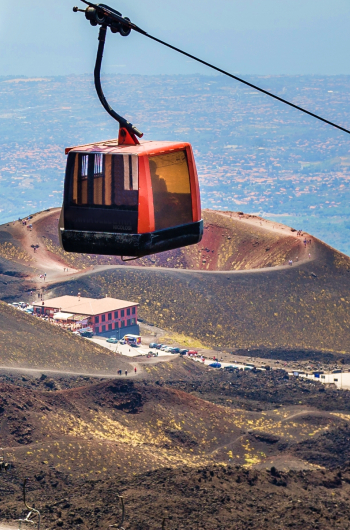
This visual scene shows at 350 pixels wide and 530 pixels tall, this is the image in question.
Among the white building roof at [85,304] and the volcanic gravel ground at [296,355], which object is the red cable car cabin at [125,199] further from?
the volcanic gravel ground at [296,355]

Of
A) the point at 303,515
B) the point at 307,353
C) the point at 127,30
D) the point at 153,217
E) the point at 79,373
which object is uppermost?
the point at 127,30

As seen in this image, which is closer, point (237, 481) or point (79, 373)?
point (237, 481)

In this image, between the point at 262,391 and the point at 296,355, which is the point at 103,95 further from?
the point at 296,355

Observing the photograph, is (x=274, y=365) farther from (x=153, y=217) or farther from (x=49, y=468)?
(x=153, y=217)

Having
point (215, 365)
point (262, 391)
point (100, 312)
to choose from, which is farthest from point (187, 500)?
point (100, 312)

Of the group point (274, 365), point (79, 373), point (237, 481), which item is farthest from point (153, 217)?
point (274, 365)

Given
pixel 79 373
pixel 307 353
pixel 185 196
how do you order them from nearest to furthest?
1. pixel 185 196
2. pixel 79 373
3. pixel 307 353
